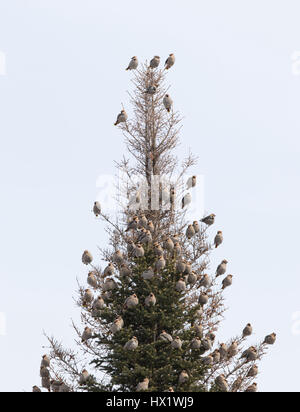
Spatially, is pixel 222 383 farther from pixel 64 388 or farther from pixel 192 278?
pixel 64 388

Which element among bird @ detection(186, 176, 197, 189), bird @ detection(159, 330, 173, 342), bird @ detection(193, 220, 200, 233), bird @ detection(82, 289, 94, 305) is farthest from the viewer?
bird @ detection(186, 176, 197, 189)

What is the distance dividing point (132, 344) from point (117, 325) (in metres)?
0.54

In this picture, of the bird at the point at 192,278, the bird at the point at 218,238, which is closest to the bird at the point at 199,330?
the bird at the point at 192,278

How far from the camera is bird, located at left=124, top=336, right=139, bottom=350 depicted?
1944 cm

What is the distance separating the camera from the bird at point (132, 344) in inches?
765

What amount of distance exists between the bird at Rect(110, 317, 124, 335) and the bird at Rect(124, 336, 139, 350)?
401 mm

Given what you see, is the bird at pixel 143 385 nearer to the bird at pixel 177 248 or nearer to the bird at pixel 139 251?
the bird at pixel 139 251

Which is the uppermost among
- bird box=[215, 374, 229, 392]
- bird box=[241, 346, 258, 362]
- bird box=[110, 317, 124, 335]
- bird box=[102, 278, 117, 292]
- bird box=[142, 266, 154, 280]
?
bird box=[142, 266, 154, 280]

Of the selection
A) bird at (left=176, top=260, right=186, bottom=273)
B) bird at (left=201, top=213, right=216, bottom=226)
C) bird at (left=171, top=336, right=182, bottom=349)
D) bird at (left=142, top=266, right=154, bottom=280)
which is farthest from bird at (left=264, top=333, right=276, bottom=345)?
bird at (left=142, top=266, right=154, bottom=280)

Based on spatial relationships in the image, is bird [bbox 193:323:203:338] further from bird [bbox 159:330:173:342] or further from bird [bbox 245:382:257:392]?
bird [bbox 245:382:257:392]

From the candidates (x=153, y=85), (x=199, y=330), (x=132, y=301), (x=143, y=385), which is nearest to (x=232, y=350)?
(x=199, y=330)

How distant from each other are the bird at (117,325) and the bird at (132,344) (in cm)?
40
